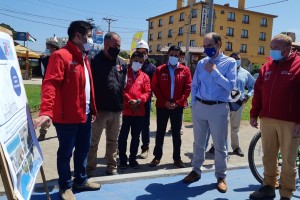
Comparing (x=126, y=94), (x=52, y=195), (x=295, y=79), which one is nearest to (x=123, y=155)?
(x=126, y=94)

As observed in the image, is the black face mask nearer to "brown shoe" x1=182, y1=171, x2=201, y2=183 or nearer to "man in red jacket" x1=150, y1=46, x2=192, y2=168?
"man in red jacket" x1=150, y1=46, x2=192, y2=168

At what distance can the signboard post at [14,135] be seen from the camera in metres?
2.34

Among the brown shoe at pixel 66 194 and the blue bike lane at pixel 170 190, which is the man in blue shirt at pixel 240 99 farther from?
the brown shoe at pixel 66 194

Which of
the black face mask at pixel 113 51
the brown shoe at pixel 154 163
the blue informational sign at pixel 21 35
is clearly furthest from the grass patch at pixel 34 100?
the blue informational sign at pixel 21 35

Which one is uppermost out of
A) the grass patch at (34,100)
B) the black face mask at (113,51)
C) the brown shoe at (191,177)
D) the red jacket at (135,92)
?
the black face mask at (113,51)

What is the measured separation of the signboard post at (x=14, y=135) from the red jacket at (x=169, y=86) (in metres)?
2.93

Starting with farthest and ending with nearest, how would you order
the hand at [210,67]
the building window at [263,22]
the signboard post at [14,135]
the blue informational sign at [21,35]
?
the building window at [263,22]
the blue informational sign at [21,35]
the hand at [210,67]
the signboard post at [14,135]

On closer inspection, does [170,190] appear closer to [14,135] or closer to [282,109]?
[282,109]

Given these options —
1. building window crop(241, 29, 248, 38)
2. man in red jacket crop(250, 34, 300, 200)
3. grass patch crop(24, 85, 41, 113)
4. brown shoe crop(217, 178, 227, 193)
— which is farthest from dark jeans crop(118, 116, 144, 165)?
building window crop(241, 29, 248, 38)

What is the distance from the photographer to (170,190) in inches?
190

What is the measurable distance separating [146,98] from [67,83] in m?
2.08

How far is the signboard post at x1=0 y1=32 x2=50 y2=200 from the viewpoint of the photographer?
2338mm

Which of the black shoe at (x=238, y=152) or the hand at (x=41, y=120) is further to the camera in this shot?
the black shoe at (x=238, y=152)

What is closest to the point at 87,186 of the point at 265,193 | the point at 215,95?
the point at 215,95
